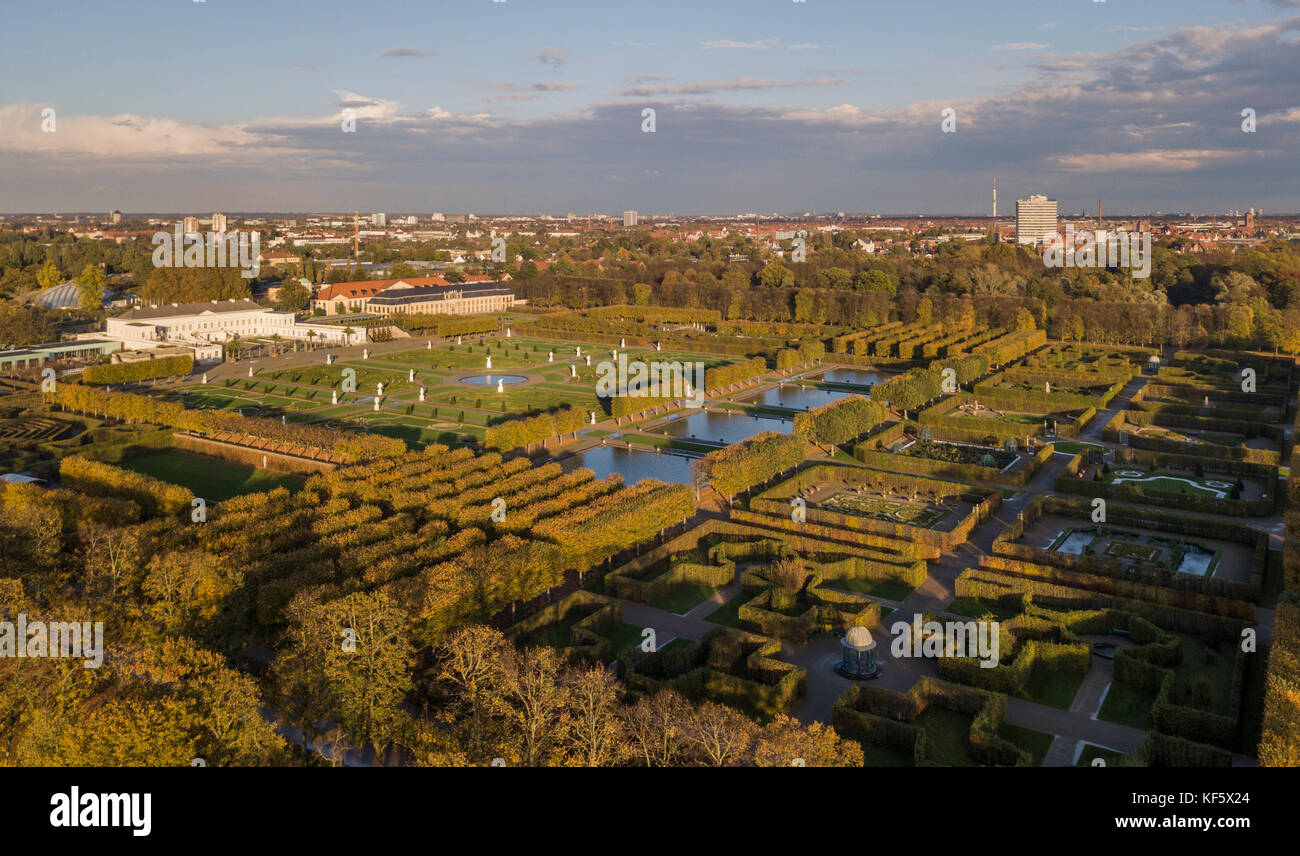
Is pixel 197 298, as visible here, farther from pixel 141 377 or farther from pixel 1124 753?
pixel 1124 753

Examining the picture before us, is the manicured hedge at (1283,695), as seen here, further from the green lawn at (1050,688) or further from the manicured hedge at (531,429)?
the manicured hedge at (531,429)

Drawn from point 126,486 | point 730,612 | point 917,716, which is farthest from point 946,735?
point 126,486

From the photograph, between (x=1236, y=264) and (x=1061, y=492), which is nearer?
(x=1061, y=492)

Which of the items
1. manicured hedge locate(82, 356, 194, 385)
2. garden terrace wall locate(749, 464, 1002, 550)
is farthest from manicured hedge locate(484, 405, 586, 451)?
manicured hedge locate(82, 356, 194, 385)

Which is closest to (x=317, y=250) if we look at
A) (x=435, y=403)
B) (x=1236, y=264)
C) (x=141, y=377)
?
(x=141, y=377)

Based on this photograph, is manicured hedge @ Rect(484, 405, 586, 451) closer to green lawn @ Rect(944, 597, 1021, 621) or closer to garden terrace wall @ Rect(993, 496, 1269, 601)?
garden terrace wall @ Rect(993, 496, 1269, 601)

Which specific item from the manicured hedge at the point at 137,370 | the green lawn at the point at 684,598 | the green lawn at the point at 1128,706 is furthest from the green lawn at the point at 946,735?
the manicured hedge at the point at 137,370
